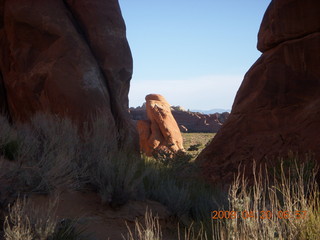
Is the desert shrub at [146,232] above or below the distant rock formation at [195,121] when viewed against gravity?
below

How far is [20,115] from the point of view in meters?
12.7

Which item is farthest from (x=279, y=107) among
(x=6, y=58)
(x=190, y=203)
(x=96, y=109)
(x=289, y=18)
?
(x=6, y=58)

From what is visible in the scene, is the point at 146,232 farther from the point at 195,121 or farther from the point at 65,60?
the point at 195,121

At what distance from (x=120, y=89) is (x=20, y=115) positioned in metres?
3.47

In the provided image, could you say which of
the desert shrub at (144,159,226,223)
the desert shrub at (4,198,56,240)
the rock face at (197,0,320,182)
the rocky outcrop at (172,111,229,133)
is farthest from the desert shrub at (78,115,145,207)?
the rocky outcrop at (172,111,229,133)

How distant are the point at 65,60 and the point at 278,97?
6.46m

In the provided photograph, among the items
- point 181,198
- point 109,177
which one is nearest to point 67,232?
point 109,177

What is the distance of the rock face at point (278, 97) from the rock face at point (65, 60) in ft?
12.3

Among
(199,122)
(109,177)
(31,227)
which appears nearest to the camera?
(31,227)

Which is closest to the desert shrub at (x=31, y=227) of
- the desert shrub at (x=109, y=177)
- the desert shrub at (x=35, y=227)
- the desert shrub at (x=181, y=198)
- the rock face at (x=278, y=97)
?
the desert shrub at (x=35, y=227)

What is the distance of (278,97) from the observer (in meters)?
9.37

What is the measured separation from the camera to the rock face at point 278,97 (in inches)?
349

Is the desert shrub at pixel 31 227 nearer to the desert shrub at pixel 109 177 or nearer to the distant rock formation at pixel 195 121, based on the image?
the desert shrub at pixel 109 177

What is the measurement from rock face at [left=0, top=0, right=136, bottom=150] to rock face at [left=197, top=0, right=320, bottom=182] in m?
3.75
